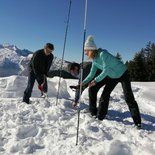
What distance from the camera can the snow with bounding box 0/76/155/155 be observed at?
4711 millimetres

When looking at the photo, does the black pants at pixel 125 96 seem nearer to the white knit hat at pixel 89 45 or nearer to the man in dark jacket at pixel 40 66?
the white knit hat at pixel 89 45

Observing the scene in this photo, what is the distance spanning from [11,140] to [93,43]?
277 centimetres

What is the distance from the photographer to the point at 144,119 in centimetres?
746

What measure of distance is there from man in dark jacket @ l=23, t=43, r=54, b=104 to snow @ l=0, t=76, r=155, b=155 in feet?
1.58

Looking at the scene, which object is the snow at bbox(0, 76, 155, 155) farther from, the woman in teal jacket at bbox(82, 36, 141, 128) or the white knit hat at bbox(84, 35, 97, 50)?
the white knit hat at bbox(84, 35, 97, 50)

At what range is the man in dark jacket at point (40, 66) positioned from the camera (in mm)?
8609

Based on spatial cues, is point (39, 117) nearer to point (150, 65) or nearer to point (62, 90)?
point (62, 90)

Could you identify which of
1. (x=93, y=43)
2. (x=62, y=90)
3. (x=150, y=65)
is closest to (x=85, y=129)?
(x=93, y=43)

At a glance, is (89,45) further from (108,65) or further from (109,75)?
(109,75)

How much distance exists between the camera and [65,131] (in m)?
5.84

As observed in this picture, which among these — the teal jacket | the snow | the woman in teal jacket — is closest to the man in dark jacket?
the snow

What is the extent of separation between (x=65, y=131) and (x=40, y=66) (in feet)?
11.0

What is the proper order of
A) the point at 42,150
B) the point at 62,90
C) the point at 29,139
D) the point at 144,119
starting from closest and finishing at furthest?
1. the point at 42,150
2. the point at 29,139
3. the point at 144,119
4. the point at 62,90

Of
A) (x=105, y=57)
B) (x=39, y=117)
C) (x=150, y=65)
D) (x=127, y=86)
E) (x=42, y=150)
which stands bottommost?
(x=42, y=150)
